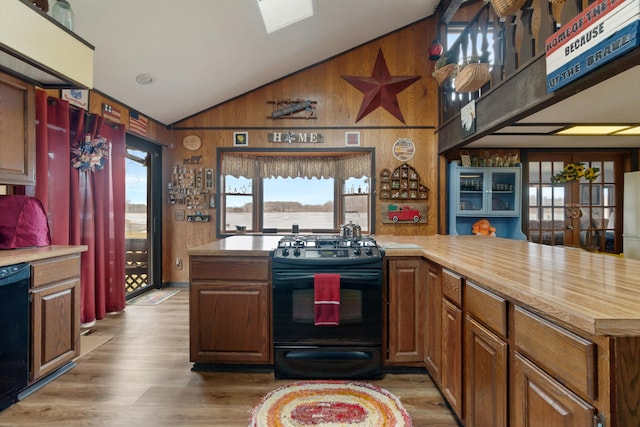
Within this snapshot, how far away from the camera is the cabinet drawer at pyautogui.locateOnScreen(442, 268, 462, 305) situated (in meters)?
1.77

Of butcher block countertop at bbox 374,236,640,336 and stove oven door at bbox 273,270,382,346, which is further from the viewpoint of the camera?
stove oven door at bbox 273,270,382,346

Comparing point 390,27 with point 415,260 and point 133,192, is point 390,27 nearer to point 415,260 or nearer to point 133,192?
point 415,260

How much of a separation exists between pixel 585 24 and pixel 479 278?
142 centimetres

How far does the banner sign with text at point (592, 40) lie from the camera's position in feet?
4.88

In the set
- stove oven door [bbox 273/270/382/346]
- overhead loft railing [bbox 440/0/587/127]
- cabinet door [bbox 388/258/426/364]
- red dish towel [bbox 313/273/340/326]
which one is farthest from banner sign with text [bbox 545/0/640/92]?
red dish towel [bbox 313/273/340/326]

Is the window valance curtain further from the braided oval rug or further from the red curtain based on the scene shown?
the braided oval rug

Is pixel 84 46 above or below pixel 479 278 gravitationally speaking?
above

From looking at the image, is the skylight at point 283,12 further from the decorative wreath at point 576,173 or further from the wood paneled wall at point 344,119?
the decorative wreath at point 576,173

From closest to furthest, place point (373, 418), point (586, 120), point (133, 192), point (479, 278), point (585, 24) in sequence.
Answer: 1. point (479, 278)
2. point (585, 24)
3. point (373, 418)
4. point (586, 120)
5. point (133, 192)

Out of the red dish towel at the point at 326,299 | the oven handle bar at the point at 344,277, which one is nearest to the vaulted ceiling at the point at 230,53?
the oven handle bar at the point at 344,277

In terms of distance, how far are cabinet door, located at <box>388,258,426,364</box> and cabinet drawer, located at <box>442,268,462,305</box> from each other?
0.37 meters

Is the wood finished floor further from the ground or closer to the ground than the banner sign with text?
closer to the ground

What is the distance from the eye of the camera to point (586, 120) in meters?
2.92

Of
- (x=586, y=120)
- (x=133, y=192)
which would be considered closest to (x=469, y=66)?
(x=586, y=120)
